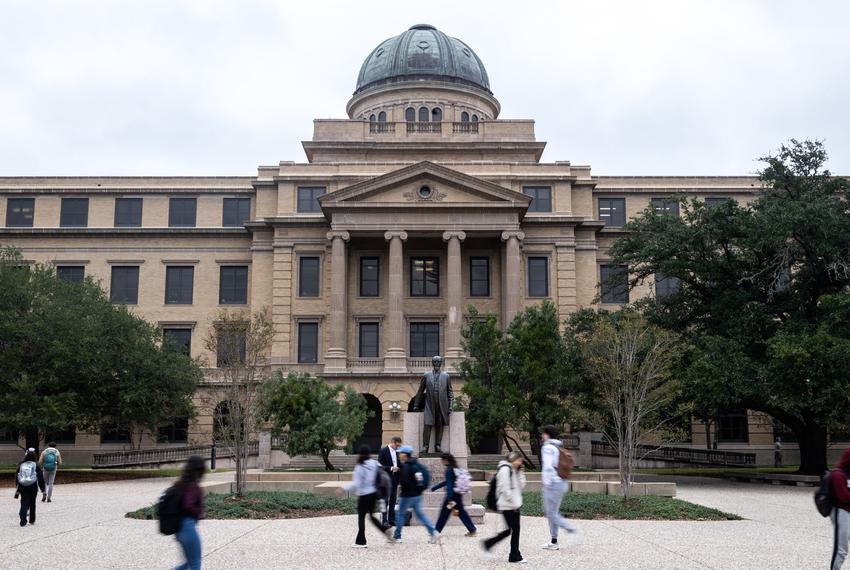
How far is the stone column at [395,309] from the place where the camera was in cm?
5209

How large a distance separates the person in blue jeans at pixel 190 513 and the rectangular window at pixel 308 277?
148 ft

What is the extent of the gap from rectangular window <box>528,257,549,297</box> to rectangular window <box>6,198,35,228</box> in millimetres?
33218

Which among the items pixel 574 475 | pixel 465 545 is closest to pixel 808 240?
pixel 574 475

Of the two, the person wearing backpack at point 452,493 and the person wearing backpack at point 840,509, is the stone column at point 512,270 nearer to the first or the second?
the person wearing backpack at point 452,493

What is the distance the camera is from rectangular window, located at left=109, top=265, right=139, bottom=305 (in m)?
57.9

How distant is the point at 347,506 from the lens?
22.4m

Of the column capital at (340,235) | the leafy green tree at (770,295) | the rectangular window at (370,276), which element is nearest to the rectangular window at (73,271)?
the column capital at (340,235)

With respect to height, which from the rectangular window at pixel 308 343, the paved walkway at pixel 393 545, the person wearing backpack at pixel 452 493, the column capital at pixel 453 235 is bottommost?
the paved walkway at pixel 393 545

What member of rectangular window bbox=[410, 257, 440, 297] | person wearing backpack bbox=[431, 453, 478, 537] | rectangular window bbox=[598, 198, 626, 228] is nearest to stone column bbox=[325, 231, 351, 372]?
rectangular window bbox=[410, 257, 440, 297]

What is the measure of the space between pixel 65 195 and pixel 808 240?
151ft

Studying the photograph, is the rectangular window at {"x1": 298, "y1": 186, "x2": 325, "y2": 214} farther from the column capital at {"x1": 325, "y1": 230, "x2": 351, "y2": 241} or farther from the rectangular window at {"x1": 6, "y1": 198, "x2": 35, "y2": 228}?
the rectangular window at {"x1": 6, "y1": 198, "x2": 35, "y2": 228}

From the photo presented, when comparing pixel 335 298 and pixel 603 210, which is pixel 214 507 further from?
pixel 603 210

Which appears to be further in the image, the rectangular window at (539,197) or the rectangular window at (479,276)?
the rectangular window at (539,197)

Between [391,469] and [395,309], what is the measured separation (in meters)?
34.9
